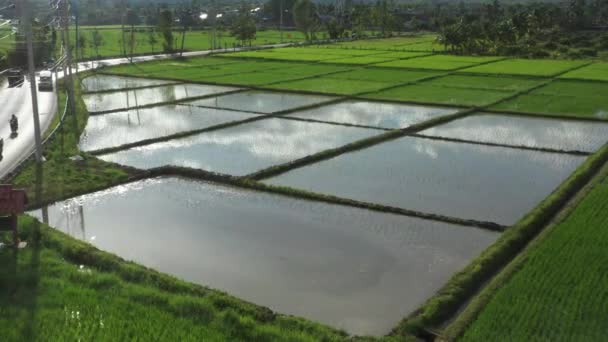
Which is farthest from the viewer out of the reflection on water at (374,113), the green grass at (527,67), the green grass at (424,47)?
the green grass at (424,47)

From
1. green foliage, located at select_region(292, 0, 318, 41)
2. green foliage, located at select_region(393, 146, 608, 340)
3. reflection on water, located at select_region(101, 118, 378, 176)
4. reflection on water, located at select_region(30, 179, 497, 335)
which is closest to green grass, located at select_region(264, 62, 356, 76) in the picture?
reflection on water, located at select_region(101, 118, 378, 176)

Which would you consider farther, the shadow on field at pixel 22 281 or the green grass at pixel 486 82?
the green grass at pixel 486 82

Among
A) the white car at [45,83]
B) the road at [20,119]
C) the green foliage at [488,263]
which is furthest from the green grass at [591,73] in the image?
the white car at [45,83]

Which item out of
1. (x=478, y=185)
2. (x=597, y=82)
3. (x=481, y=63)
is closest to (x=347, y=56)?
(x=481, y=63)

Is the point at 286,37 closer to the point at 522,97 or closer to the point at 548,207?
the point at 522,97

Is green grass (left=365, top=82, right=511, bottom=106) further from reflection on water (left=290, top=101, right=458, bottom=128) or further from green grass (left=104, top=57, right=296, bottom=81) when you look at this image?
green grass (left=104, top=57, right=296, bottom=81)

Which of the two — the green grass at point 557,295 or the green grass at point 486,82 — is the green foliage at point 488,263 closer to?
the green grass at point 557,295
